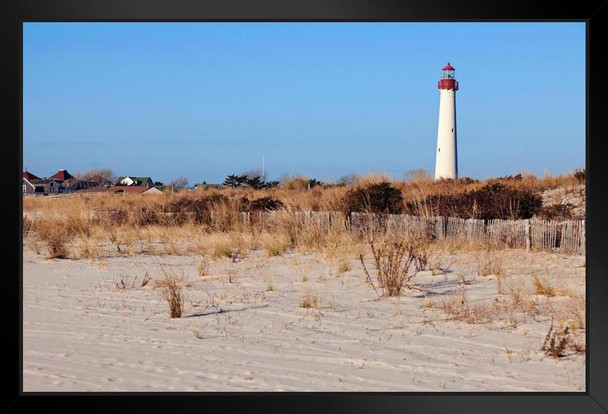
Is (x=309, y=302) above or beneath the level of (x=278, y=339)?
above

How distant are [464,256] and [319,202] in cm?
531

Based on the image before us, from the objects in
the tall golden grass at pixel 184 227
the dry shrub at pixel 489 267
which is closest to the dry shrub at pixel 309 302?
the dry shrub at pixel 489 267

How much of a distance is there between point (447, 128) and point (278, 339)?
23413 mm

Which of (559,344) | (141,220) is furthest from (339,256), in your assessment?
(141,220)

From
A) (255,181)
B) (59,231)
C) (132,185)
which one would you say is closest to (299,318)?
(59,231)

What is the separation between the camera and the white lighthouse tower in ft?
87.9

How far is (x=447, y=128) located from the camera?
88.9 feet

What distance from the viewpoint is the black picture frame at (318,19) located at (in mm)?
2660

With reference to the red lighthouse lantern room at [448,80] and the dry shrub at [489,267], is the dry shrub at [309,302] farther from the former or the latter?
the red lighthouse lantern room at [448,80]

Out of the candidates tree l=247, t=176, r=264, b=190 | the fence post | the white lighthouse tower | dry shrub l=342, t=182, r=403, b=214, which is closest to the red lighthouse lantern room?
the white lighthouse tower

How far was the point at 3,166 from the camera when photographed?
2.74 metres

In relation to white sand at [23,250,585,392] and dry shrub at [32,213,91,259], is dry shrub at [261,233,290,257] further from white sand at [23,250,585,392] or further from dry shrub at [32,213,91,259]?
dry shrub at [32,213,91,259]

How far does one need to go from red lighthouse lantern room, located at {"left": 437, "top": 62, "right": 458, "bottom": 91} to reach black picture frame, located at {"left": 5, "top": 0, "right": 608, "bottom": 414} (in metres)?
25.5

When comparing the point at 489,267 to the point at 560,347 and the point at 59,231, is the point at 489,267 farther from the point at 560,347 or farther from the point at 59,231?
the point at 59,231
